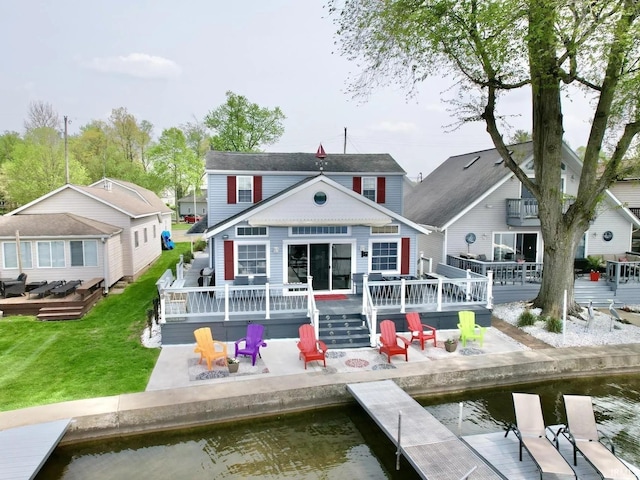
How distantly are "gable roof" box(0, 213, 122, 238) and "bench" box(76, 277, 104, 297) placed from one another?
190 cm

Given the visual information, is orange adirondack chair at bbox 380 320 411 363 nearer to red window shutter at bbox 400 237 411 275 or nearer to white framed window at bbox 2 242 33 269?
red window shutter at bbox 400 237 411 275

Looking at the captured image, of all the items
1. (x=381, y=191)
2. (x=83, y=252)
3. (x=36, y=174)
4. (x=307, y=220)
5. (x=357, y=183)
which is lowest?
(x=83, y=252)

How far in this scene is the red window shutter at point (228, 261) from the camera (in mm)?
15281

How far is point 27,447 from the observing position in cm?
730

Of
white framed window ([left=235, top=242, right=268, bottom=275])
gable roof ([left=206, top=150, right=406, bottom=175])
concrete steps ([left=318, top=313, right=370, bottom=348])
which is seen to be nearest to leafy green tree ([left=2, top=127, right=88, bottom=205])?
gable roof ([left=206, top=150, right=406, bottom=175])

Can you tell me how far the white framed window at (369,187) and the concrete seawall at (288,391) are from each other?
29.1 feet

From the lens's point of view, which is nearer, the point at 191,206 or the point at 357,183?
the point at 357,183

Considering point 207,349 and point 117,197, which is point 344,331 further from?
point 117,197

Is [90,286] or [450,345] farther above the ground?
[90,286]

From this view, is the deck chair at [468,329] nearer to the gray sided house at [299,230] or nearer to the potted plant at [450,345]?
the potted plant at [450,345]

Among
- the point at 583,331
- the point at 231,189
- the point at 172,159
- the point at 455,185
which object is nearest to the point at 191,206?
the point at 172,159

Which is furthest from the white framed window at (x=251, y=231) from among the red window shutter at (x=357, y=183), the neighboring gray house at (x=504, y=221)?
the neighboring gray house at (x=504, y=221)

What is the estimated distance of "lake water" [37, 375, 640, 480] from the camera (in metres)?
7.27

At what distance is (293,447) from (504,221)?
50.0ft
